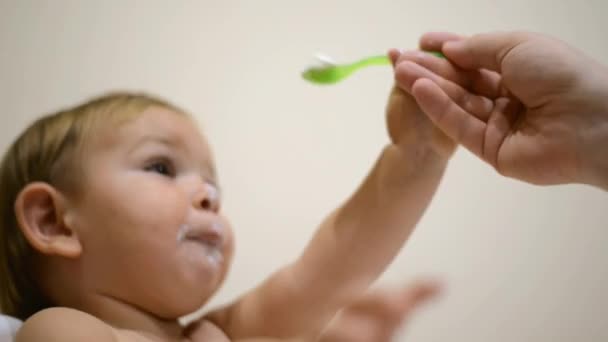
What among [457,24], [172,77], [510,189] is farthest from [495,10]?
[172,77]

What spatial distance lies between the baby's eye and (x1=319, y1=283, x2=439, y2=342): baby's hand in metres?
0.25

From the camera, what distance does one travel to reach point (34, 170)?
1.97 feet

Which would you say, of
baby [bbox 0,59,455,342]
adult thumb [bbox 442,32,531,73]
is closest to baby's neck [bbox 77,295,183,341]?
baby [bbox 0,59,455,342]

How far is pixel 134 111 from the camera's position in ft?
2.05

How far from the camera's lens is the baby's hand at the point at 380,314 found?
1.54 feet

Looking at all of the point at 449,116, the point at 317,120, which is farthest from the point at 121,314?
the point at 317,120

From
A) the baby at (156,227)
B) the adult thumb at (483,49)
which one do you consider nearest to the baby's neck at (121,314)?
the baby at (156,227)

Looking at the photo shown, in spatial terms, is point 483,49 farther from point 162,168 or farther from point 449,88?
point 162,168

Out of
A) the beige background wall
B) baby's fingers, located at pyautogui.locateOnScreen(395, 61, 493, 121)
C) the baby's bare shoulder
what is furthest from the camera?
the beige background wall

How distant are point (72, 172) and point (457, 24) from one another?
602mm

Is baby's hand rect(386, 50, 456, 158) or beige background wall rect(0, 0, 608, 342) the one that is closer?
baby's hand rect(386, 50, 456, 158)

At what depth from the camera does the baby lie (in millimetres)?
559

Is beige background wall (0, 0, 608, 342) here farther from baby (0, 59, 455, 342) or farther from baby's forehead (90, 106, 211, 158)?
baby's forehead (90, 106, 211, 158)

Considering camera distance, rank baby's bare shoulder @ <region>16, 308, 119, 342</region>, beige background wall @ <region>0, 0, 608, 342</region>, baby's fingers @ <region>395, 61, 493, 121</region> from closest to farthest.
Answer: baby's bare shoulder @ <region>16, 308, 119, 342</region> < baby's fingers @ <region>395, 61, 493, 121</region> < beige background wall @ <region>0, 0, 608, 342</region>
